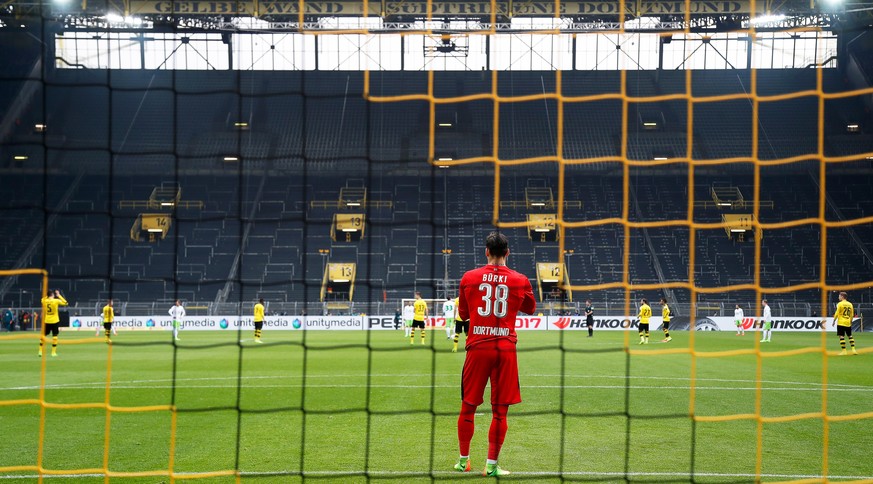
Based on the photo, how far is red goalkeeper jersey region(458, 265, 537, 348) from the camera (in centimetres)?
648

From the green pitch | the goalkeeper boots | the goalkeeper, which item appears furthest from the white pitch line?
the goalkeeper

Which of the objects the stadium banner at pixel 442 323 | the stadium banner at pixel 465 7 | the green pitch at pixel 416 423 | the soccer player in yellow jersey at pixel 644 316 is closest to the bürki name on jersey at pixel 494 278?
the green pitch at pixel 416 423

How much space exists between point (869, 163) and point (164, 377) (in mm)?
33299

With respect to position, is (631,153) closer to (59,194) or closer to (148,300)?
(148,300)

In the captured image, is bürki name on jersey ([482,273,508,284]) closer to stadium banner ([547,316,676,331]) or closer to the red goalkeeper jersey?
the red goalkeeper jersey

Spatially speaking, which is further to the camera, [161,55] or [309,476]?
[161,55]

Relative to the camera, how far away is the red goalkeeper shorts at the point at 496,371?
645 cm

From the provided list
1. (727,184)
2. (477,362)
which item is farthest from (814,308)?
(477,362)

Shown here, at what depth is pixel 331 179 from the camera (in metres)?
39.6

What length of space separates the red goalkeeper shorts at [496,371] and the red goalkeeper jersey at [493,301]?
2.7 inches

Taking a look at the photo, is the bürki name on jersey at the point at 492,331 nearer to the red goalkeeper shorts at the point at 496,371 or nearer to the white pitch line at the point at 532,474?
the red goalkeeper shorts at the point at 496,371

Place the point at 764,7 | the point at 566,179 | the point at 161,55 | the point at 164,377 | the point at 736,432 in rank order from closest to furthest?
the point at 736,432 → the point at 164,377 → the point at 764,7 → the point at 566,179 → the point at 161,55

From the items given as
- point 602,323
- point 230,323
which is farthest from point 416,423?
point 230,323

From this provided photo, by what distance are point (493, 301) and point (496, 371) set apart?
53 centimetres
